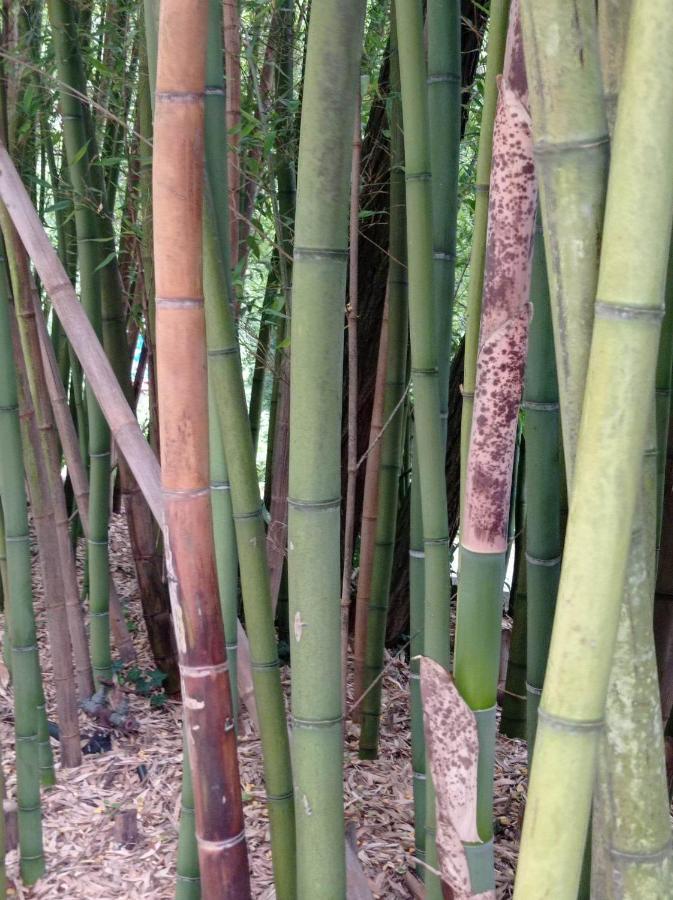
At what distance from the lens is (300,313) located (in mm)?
756

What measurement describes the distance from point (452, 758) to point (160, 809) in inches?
59.5

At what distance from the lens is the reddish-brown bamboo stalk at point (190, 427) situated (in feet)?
2.16

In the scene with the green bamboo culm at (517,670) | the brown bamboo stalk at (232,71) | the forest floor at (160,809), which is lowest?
the forest floor at (160,809)

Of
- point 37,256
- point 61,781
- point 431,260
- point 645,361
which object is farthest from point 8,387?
point 645,361

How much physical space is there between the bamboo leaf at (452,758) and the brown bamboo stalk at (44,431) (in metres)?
1.14

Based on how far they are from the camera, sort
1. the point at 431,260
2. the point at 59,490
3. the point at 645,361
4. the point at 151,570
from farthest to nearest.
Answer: the point at 151,570, the point at 59,490, the point at 431,260, the point at 645,361

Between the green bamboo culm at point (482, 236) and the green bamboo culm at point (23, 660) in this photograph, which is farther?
the green bamboo culm at point (23, 660)

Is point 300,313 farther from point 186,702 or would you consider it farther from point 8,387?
point 8,387

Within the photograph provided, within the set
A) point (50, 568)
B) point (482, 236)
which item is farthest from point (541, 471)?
point (50, 568)

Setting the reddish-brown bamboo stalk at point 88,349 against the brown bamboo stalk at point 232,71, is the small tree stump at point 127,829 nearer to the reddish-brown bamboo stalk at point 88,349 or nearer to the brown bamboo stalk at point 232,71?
the reddish-brown bamboo stalk at point 88,349

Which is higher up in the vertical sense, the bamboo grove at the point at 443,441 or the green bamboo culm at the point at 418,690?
Result: the bamboo grove at the point at 443,441

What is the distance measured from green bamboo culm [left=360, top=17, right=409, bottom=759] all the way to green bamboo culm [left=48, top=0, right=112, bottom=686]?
0.64m

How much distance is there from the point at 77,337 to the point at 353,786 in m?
1.38

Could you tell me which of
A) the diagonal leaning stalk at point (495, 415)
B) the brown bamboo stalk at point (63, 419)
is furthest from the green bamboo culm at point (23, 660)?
the diagonal leaning stalk at point (495, 415)
